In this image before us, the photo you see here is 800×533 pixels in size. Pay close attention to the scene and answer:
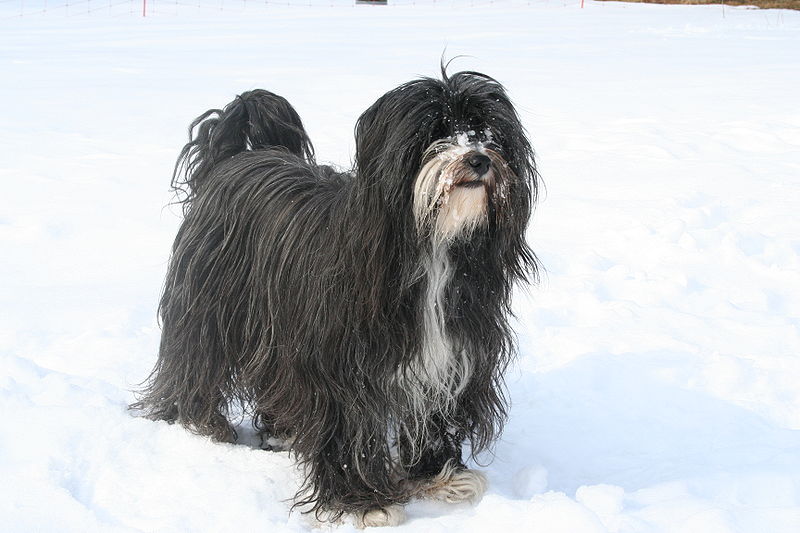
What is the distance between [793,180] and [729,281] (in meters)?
2.66

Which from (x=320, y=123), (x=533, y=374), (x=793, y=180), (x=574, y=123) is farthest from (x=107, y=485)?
(x=574, y=123)

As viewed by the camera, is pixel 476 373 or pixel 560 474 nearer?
pixel 476 373

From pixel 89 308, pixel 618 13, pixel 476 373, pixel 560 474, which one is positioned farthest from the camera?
pixel 618 13

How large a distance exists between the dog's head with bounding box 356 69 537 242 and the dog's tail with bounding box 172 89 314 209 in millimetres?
1325

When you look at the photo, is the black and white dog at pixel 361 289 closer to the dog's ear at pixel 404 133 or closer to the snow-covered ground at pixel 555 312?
the dog's ear at pixel 404 133

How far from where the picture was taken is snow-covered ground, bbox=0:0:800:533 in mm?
3420

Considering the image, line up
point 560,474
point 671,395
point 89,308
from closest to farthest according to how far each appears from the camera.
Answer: point 560,474 → point 671,395 → point 89,308

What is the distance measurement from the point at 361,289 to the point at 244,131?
4.75ft

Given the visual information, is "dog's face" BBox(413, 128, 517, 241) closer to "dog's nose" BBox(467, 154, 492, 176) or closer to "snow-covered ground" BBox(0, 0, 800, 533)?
"dog's nose" BBox(467, 154, 492, 176)

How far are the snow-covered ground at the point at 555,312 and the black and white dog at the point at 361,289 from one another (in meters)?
0.22

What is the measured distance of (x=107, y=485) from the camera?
3492 mm

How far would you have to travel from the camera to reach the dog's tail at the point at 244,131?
4.11 m

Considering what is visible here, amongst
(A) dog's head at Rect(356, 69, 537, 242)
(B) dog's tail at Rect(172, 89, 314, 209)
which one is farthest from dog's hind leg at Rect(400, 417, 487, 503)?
(B) dog's tail at Rect(172, 89, 314, 209)

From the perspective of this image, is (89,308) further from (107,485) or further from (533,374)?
(533,374)
